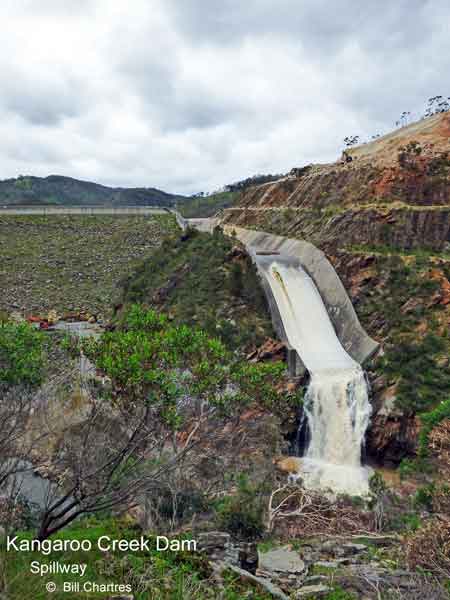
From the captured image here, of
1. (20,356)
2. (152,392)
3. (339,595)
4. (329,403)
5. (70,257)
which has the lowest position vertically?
(339,595)

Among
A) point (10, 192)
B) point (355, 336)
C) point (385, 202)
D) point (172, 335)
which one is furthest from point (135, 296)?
point (10, 192)

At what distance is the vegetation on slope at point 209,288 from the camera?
22.5 m

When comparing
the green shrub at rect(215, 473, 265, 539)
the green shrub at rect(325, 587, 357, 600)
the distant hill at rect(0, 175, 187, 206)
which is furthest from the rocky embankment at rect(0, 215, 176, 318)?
the distant hill at rect(0, 175, 187, 206)

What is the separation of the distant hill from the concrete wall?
93627mm

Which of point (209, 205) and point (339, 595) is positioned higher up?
point (209, 205)

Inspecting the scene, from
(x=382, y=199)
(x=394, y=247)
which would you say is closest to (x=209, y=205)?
(x=382, y=199)

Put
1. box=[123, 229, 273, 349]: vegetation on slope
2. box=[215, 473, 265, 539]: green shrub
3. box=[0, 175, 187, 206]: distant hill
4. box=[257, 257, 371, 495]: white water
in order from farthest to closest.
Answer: box=[0, 175, 187, 206]: distant hill
box=[123, 229, 273, 349]: vegetation on slope
box=[257, 257, 371, 495]: white water
box=[215, 473, 265, 539]: green shrub

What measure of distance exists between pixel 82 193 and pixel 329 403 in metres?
138

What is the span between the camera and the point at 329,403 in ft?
60.9

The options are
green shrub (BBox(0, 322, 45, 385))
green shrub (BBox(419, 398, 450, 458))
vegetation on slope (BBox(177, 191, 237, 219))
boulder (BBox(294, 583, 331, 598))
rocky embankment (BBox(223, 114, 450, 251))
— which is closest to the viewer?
green shrub (BBox(0, 322, 45, 385))

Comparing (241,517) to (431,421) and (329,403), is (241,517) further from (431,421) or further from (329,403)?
(329,403)

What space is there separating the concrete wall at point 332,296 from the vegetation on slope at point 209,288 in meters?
1.21

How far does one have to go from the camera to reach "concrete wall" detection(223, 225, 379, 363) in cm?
2112

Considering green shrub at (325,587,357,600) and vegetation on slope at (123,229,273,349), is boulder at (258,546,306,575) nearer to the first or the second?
green shrub at (325,587,357,600)
